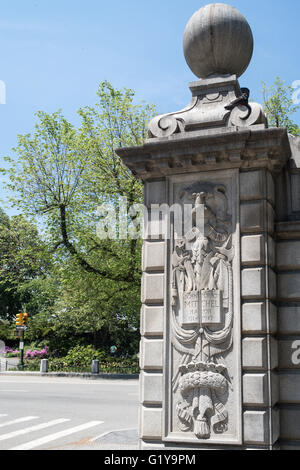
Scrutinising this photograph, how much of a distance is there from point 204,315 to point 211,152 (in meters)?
2.35

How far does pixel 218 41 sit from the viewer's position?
767 centimetres

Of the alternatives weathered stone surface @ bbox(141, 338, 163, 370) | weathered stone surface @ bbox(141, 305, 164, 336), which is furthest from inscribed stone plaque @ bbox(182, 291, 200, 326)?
weathered stone surface @ bbox(141, 338, 163, 370)

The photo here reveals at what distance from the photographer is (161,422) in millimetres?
6906

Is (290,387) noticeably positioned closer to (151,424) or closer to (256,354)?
(256,354)

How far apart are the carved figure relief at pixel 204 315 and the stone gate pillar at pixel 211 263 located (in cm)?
1

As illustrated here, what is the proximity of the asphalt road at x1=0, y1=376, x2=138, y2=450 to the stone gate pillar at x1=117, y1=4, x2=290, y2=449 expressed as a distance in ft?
9.98

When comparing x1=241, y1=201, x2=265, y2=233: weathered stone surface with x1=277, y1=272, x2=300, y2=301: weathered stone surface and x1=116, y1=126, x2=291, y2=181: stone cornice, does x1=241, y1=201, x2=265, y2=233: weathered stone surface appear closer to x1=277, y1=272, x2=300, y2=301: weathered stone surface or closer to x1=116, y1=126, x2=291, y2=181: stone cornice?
x1=116, y1=126, x2=291, y2=181: stone cornice

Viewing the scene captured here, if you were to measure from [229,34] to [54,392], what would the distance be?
1666cm

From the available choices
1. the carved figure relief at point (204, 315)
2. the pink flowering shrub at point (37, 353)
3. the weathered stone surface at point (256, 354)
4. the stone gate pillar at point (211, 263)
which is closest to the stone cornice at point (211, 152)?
the stone gate pillar at point (211, 263)

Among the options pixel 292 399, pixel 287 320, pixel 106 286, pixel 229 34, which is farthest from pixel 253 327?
pixel 106 286

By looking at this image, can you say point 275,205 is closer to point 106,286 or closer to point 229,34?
point 229,34

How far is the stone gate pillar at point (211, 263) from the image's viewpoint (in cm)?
661

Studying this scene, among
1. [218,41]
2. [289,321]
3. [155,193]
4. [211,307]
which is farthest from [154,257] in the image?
[218,41]

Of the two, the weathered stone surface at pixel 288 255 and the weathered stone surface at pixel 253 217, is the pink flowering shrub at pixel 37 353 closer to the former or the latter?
the weathered stone surface at pixel 288 255
